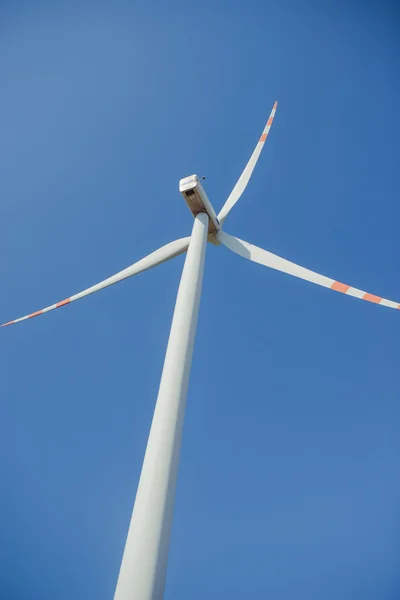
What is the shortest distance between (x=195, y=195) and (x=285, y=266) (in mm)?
3131

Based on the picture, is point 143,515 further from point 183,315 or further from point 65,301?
point 65,301

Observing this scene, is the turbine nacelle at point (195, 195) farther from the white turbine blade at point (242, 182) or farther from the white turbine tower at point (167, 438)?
the white turbine blade at point (242, 182)

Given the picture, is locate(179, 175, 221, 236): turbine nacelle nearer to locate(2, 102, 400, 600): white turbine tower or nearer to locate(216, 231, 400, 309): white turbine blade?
locate(2, 102, 400, 600): white turbine tower

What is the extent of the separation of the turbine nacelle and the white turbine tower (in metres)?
0.03

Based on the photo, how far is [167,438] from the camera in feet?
18.7

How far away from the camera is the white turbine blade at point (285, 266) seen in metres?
8.66

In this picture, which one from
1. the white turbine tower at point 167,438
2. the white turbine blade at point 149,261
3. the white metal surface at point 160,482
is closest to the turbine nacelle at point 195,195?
the white turbine tower at point 167,438

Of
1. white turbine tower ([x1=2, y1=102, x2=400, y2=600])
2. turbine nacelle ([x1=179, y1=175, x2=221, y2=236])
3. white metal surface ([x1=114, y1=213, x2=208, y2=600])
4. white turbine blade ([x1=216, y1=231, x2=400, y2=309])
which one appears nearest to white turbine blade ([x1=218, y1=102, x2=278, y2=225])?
white turbine blade ([x1=216, y1=231, x2=400, y2=309])

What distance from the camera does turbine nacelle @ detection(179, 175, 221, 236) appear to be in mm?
10586

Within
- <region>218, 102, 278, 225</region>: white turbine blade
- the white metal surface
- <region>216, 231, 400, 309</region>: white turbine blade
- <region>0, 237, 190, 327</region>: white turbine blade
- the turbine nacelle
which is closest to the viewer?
the white metal surface

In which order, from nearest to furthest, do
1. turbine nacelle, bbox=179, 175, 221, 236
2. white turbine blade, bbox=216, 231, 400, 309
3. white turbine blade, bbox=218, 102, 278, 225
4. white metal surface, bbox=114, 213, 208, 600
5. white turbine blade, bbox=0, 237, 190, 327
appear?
white metal surface, bbox=114, 213, 208, 600, white turbine blade, bbox=216, 231, 400, 309, turbine nacelle, bbox=179, 175, 221, 236, white turbine blade, bbox=0, 237, 190, 327, white turbine blade, bbox=218, 102, 278, 225

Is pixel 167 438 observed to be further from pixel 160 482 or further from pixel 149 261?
pixel 149 261

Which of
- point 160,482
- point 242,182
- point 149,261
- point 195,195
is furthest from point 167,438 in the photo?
point 242,182

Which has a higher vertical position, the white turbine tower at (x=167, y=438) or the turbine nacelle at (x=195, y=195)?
the turbine nacelle at (x=195, y=195)
